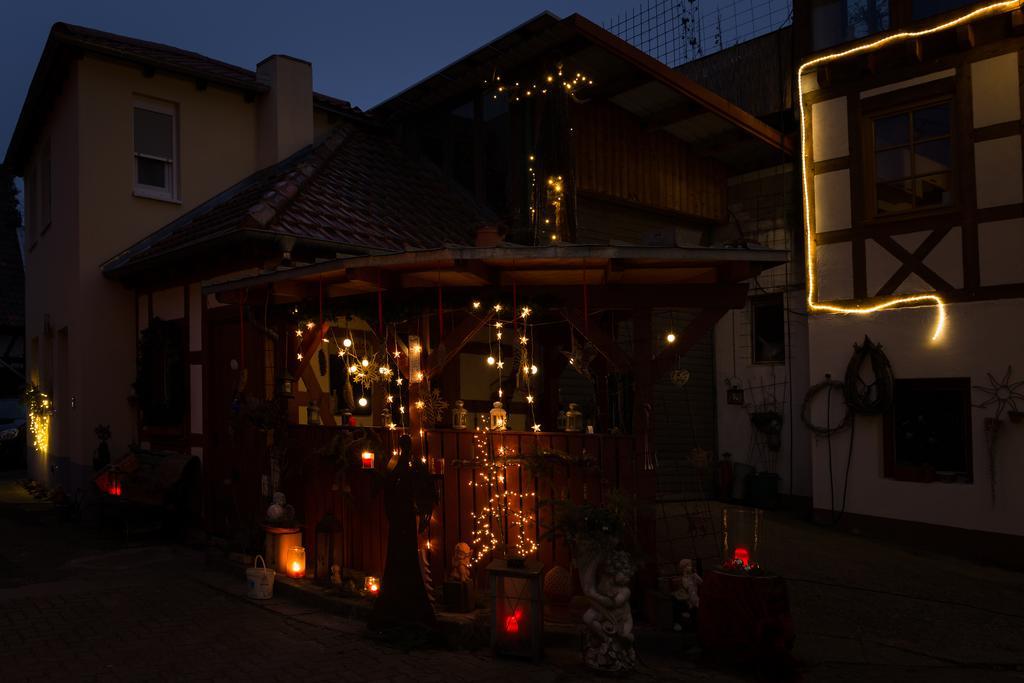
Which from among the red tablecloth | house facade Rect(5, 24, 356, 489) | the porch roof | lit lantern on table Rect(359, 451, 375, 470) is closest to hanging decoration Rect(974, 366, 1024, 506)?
the porch roof

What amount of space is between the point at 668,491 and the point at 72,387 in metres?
9.70

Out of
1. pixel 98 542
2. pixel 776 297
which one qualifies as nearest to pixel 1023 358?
pixel 776 297

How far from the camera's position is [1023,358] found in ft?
30.7

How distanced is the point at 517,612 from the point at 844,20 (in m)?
9.70

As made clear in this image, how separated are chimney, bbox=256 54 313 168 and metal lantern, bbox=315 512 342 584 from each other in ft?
24.6

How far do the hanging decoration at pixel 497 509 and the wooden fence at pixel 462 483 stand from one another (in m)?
0.03

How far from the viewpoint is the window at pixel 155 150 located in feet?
39.7

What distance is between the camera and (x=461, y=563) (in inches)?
260

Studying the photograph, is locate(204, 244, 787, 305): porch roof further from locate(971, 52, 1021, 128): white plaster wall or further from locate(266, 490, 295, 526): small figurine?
locate(971, 52, 1021, 128): white plaster wall

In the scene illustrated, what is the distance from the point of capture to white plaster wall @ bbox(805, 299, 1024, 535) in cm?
943

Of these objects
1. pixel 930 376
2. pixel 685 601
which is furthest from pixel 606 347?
pixel 930 376

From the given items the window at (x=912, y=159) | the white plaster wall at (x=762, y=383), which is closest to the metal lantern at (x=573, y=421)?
the window at (x=912, y=159)

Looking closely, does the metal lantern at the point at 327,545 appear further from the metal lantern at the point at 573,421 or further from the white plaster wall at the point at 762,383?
the white plaster wall at the point at 762,383

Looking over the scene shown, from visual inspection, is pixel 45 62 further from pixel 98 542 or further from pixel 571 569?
pixel 571 569
